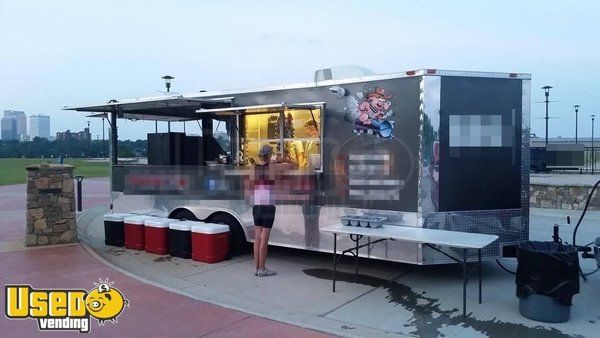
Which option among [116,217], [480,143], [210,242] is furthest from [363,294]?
[116,217]

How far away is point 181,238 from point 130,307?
2.65 meters

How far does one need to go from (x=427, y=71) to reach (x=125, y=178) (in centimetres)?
594

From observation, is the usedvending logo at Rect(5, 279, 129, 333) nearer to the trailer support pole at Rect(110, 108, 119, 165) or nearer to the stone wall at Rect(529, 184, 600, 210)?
the trailer support pole at Rect(110, 108, 119, 165)

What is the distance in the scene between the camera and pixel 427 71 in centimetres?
623

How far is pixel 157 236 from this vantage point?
27.8 feet

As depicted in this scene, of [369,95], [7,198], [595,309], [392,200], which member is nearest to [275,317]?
[392,200]

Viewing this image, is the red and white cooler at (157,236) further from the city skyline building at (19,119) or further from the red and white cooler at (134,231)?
the city skyline building at (19,119)

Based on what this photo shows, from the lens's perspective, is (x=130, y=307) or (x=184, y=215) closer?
(x=130, y=307)

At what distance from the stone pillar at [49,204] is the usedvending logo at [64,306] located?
9.47 feet

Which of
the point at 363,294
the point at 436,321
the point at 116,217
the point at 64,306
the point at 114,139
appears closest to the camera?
the point at 436,321

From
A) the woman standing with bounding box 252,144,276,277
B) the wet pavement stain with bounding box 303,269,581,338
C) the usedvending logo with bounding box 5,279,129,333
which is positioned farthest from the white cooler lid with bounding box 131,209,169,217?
the wet pavement stain with bounding box 303,269,581,338

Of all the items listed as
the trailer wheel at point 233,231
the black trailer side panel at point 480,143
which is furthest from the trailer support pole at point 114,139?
the black trailer side panel at point 480,143

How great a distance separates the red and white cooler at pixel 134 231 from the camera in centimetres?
884

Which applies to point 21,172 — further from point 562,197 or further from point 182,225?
point 562,197
